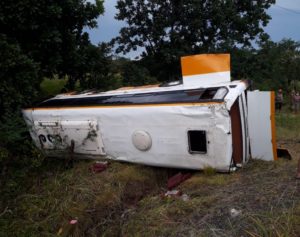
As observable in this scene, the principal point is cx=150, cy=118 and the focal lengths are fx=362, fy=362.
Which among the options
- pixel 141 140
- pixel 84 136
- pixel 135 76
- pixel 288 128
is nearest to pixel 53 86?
pixel 84 136

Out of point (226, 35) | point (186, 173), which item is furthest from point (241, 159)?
point (226, 35)

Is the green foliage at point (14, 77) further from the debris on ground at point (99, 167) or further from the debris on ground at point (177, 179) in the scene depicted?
the debris on ground at point (177, 179)

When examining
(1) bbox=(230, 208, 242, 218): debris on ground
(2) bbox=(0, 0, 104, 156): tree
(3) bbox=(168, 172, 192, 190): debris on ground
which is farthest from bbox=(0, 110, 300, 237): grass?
(2) bbox=(0, 0, 104, 156): tree

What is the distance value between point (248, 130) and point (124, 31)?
A: 12.4m

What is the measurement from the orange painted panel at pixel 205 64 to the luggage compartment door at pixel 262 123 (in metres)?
0.71

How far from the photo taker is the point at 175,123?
5.45m

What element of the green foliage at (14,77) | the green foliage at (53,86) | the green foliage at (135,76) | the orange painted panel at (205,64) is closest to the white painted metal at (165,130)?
the green foliage at (14,77)

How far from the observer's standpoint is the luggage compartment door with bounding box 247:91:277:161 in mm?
5872

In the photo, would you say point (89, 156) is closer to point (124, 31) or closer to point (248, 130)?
point (248, 130)

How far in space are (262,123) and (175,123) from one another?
5.05ft

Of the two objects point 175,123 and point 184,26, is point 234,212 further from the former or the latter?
point 184,26

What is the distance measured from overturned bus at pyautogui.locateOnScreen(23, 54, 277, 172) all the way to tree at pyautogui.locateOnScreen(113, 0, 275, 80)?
32.4 feet

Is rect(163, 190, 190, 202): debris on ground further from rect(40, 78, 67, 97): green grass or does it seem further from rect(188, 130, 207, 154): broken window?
rect(40, 78, 67, 97): green grass

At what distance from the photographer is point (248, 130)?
5977 millimetres
